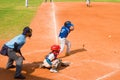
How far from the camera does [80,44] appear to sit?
15.7 m

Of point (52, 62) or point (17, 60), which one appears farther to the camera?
point (52, 62)

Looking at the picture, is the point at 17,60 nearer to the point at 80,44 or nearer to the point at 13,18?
the point at 80,44

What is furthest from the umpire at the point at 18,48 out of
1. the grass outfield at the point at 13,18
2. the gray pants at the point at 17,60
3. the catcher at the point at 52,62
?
the grass outfield at the point at 13,18

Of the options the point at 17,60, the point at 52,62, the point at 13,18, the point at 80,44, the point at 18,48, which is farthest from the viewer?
the point at 13,18

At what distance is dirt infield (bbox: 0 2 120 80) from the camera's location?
11641mm

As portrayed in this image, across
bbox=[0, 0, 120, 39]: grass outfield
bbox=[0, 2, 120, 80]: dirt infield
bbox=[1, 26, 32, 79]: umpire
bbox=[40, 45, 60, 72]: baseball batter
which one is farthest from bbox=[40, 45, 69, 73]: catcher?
bbox=[0, 0, 120, 39]: grass outfield

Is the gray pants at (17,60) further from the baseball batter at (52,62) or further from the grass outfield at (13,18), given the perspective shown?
the grass outfield at (13,18)

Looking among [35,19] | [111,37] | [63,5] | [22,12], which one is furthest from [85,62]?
[63,5]

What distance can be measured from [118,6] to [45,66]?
18.4 meters

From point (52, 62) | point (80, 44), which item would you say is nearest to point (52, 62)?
point (52, 62)

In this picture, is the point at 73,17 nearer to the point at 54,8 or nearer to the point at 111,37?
the point at 54,8

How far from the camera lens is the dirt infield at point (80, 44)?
11641 millimetres

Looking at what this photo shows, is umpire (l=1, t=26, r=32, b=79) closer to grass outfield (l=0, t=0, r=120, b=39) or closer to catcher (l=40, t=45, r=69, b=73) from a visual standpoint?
catcher (l=40, t=45, r=69, b=73)

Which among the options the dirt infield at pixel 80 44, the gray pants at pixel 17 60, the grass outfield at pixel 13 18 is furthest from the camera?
the grass outfield at pixel 13 18
